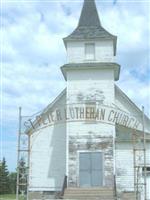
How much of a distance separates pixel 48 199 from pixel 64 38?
30.9 feet

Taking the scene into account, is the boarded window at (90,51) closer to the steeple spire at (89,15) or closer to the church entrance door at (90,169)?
the steeple spire at (89,15)

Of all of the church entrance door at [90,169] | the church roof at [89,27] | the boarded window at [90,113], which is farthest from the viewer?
the church roof at [89,27]

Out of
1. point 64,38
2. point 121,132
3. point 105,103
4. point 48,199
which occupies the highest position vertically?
point 64,38

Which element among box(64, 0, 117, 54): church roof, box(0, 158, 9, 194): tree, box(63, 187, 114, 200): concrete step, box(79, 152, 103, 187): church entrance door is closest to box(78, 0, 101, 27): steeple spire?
box(64, 0, 117, 54): church roof

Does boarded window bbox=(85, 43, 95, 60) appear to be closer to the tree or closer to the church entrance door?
the church entrance door

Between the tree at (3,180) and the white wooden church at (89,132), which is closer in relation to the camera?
the white wooden church at (89,132)

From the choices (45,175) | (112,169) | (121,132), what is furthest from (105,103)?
(45,175)

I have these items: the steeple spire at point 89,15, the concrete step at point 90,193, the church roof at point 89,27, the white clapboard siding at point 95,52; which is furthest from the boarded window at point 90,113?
the steeple spire at point 89,15

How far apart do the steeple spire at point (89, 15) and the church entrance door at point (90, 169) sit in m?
8.20

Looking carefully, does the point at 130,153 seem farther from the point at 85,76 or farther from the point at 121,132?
the point at 85,76

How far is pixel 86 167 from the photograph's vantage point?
2575cm

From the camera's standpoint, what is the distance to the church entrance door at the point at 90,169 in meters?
25.4

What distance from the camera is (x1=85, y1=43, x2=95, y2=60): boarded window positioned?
2742 centimetres

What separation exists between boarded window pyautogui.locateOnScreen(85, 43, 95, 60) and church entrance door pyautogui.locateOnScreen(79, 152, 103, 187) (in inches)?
224
